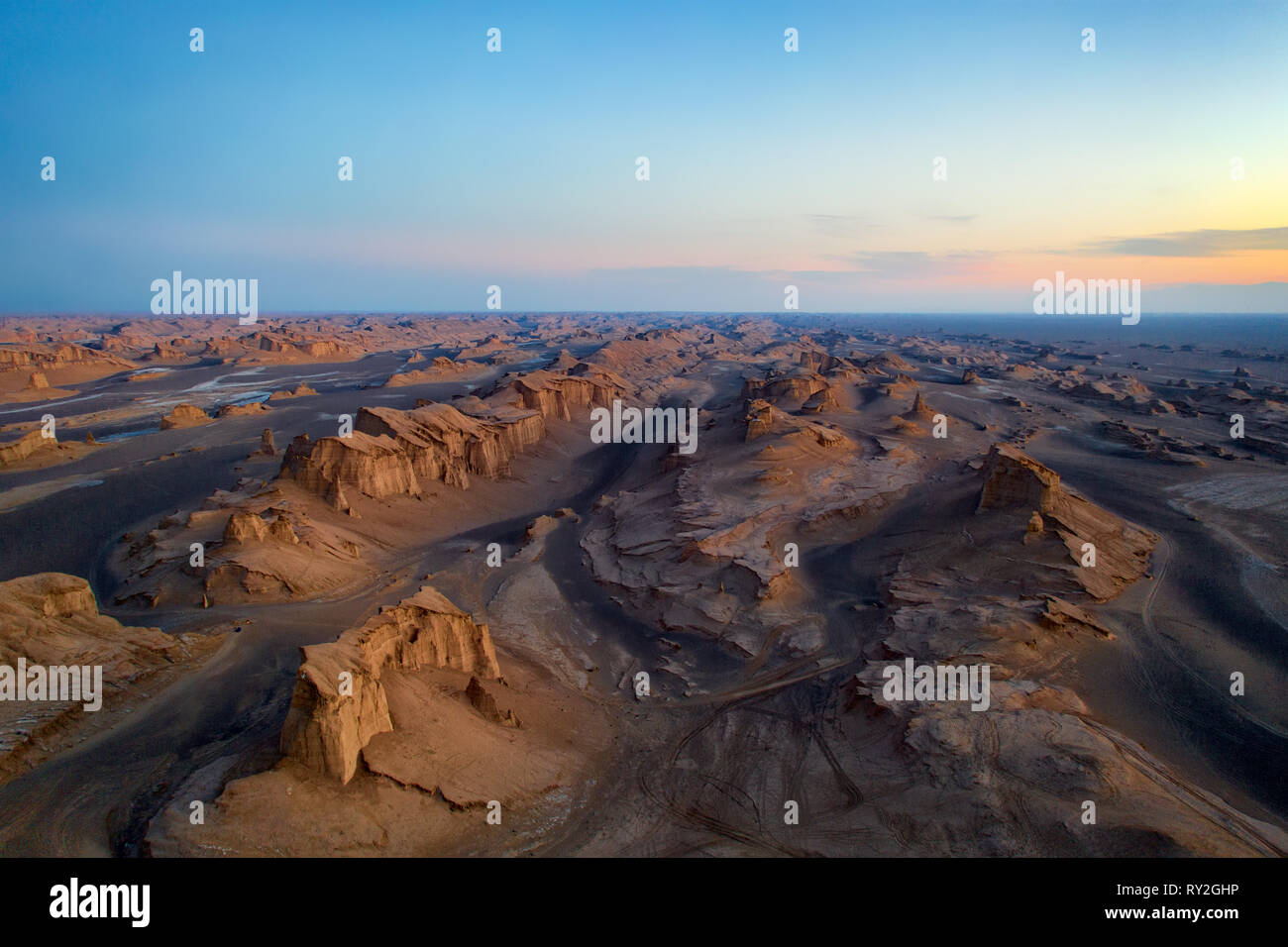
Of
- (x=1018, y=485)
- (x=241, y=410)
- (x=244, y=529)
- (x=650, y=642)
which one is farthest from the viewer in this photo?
(x=241, y=410)

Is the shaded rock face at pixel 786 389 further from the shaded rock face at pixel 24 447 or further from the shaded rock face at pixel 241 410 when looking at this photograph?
the shaded rock face at pixel 24 447

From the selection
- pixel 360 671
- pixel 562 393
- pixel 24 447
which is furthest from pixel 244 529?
pixel 562 393

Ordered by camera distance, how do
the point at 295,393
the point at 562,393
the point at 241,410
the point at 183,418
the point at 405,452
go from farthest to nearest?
the point at 295,393 < the point at 241,410 < the point at 562,393 < the point at 183,418 < the point at 405,452

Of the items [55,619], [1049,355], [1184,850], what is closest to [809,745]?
[1184,850]

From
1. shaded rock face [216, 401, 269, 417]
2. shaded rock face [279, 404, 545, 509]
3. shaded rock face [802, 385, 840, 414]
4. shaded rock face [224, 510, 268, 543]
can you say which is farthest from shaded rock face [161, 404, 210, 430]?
shaded rock face [802, 385, 840, 414]

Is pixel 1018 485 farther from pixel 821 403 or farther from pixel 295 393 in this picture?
pixel 295 393
